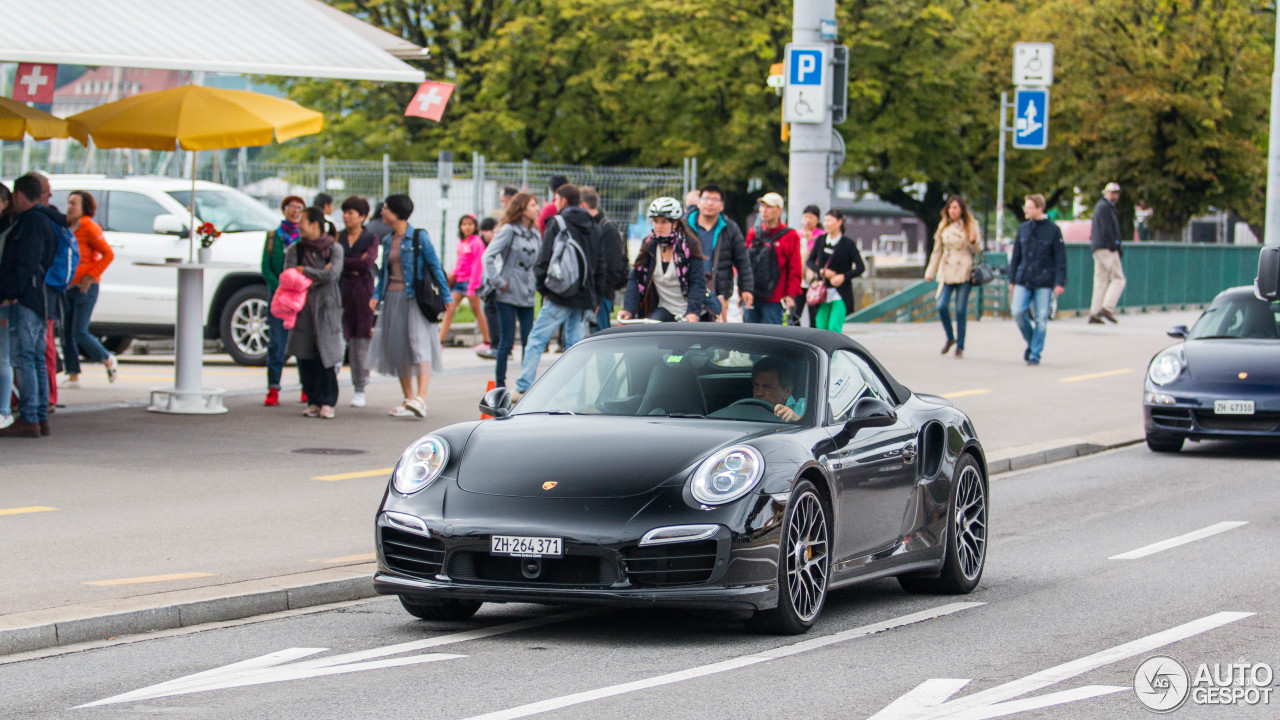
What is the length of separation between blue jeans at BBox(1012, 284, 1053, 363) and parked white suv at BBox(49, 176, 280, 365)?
871cm

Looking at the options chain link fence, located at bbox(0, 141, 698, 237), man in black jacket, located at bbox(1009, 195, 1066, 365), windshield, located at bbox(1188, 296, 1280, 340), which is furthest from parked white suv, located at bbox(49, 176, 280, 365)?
windshield, located at bbox(1188, 296, 1280, 340)

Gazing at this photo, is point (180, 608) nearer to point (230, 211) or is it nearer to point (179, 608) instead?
point (179, 608)

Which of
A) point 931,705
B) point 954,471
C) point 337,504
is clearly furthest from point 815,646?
point 337,504

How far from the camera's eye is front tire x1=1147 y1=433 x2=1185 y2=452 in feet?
49.3

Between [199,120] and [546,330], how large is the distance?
3328mm

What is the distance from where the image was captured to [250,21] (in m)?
14.7

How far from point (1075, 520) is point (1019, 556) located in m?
1.60

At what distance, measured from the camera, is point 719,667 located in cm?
664

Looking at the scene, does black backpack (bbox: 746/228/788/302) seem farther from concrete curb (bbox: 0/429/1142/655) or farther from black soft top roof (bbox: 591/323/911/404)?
concrete curb (bbox: 0/429/1142/655)

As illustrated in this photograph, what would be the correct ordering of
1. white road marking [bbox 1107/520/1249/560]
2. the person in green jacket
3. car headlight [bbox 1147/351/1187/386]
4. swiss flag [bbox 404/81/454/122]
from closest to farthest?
white road marking [bbox 1107/520/1249/560], car headlight [bbox 1147/351/1187/386], swiss flag [bbox 404/81/454/122], the person in green jacket

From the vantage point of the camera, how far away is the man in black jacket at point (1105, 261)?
29625 millimetres

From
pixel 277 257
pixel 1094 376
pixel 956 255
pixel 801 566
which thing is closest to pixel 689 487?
pixel 801 566

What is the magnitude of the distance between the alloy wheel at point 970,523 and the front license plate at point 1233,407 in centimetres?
619

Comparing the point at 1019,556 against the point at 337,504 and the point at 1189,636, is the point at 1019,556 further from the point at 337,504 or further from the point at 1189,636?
the point at 337,504
